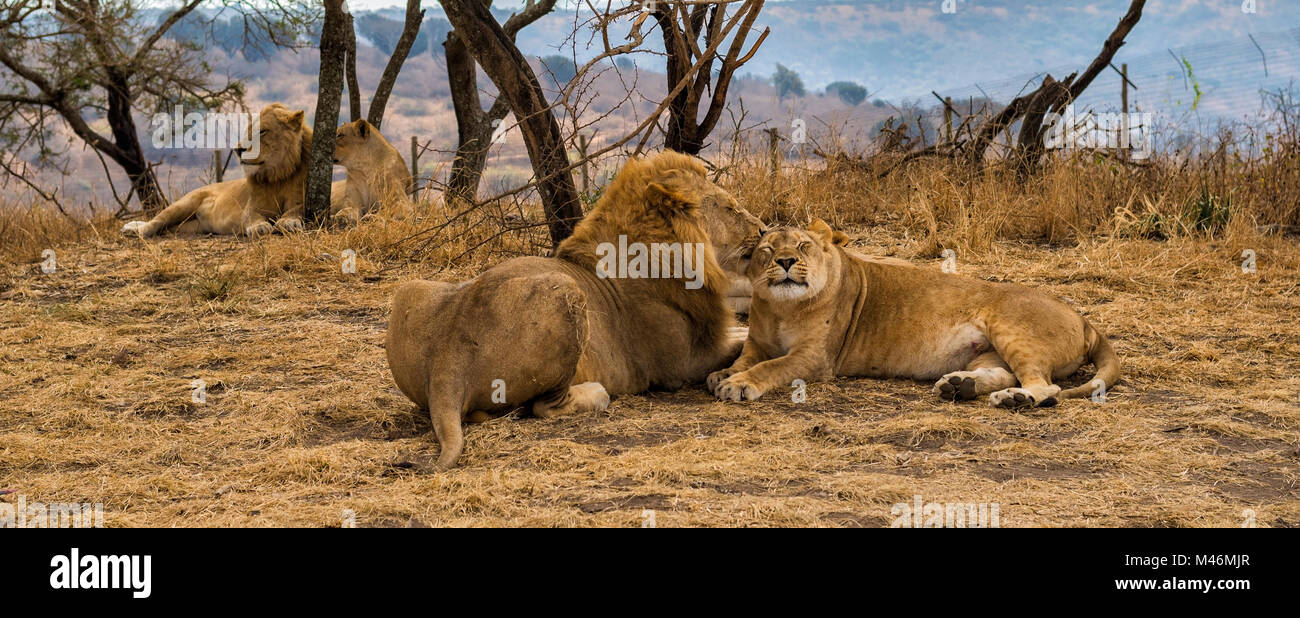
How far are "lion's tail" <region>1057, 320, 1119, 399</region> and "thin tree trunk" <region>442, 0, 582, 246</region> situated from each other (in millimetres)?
3388

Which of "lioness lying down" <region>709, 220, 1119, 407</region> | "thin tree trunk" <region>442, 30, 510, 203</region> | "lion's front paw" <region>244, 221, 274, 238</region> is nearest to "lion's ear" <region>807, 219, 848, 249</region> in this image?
"lioness lying down" <region>709, 220, 1119, 407</region>

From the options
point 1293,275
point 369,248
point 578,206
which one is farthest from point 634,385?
point 1293,275

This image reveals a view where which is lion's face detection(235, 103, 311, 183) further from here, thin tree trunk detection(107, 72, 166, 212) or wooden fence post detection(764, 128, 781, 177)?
wooden fence post detection(764, 128, 781, 177)

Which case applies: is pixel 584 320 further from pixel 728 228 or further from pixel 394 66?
pixel 394 66

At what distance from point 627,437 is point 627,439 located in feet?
0.12

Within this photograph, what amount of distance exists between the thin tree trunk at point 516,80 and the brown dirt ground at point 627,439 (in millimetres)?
1577

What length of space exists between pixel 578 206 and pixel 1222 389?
426 cm

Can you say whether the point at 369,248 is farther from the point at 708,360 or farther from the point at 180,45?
the point at 180,45

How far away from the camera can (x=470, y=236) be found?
9242 millimetres

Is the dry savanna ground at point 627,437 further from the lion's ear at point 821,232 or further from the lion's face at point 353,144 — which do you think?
the lion's face at point 353,144

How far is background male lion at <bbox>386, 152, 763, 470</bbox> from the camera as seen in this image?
4844 millimetres

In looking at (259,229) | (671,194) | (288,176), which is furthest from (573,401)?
(288,176)

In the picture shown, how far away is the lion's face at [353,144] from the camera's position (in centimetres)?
1150
